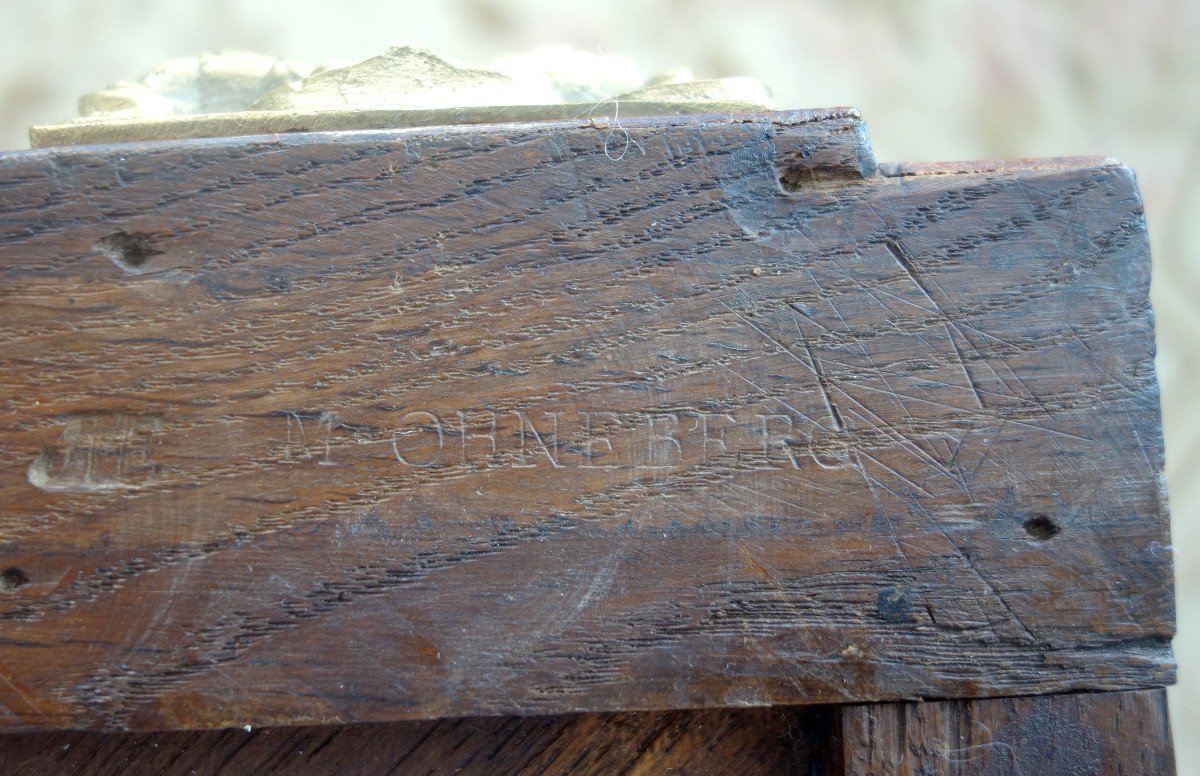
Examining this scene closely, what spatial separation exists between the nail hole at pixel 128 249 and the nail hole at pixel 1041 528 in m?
0.59

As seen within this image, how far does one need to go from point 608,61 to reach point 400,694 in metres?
0.61

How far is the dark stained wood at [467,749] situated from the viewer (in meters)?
0.60

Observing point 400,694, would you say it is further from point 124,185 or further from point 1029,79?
point 1029,79

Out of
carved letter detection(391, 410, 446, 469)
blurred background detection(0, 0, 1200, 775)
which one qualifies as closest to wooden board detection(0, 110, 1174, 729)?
carved letter detection(391, 410, 446, 469)

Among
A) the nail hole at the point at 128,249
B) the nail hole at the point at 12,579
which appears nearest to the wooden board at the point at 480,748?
the nail hole at the point at 12,579

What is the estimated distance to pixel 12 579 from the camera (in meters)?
0.51

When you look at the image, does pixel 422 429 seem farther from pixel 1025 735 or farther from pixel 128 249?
pixel 1025 735

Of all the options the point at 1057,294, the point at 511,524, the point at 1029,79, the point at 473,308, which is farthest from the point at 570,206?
the point at 1029,79

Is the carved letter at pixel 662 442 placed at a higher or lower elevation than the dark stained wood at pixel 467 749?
higher

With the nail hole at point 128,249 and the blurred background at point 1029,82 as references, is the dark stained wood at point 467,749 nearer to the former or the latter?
the nail hole at point 128,249

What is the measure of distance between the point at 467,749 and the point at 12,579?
33 cm

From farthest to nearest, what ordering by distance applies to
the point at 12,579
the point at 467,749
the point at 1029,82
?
the point at 1029,82 < the point at 467,749 < the point at 12,579

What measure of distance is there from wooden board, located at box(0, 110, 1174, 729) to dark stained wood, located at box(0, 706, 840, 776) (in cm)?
10

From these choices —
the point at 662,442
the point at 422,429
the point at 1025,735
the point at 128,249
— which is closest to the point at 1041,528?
the point at 1025,735
